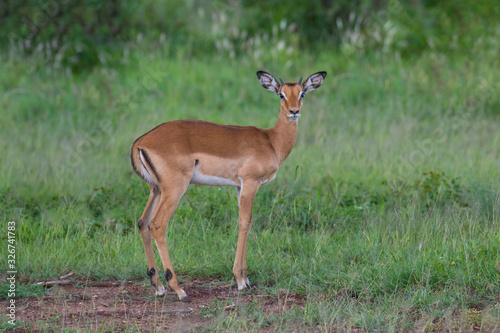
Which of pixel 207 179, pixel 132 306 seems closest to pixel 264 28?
pixel 207 179

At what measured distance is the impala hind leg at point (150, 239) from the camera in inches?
198

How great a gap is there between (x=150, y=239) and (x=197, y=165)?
69 cm

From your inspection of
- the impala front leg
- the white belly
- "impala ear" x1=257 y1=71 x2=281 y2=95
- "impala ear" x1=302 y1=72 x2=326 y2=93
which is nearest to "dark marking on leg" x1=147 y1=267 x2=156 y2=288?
the impala front leg

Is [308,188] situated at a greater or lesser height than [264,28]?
lesser

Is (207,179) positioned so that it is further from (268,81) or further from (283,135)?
(268,81)

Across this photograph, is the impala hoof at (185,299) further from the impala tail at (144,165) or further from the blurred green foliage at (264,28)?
the blurred green foliage at (264,28)

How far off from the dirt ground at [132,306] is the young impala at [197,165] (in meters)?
0.16

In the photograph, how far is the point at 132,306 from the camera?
4.82m

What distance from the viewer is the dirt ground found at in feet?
14.5

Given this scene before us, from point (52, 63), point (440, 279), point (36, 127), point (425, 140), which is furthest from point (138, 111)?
point (440, 279)

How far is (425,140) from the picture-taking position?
30.2 ft

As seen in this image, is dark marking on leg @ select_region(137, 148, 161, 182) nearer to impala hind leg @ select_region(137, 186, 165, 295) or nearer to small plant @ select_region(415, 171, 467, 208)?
impala hind leg @ select_region(137, 186, 165, 295)

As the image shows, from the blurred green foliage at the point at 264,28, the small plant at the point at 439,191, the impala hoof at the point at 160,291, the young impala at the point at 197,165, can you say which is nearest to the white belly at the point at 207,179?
the young impala at the point at 197,165

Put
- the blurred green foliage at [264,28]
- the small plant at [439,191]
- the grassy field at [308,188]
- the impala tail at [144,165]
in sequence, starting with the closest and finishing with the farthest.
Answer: the grassy field at [308,188] < the impala tail at [144,165] < the small plant at [439,191] < the blurred green foliage at [264,28]
